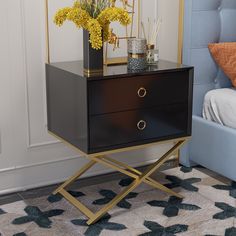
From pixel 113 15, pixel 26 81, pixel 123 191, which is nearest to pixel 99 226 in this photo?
pixel 123 191

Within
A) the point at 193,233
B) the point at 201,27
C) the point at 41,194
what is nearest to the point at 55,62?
the point at 41,194

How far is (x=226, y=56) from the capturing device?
2.88 m

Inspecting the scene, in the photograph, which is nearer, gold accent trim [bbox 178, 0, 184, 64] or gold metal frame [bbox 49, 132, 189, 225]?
gold metal frame [bbox 49, 132, 189, 225]

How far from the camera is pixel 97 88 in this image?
2166 millimetres

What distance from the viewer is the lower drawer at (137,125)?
86.9 inches

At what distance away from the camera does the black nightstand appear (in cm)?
219

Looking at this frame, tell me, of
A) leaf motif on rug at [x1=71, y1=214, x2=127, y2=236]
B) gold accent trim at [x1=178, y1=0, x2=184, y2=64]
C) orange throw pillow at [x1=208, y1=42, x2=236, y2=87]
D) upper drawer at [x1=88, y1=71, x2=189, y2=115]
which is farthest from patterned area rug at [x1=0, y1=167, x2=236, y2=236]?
gold accent trim at [x1=178, y1=0, x2=184, y2=64]

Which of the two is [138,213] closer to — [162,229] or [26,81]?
[162,229]

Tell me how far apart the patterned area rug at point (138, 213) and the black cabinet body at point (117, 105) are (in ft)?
1.18

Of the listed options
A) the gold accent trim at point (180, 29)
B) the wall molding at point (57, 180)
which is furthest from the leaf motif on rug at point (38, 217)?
the gold accent trim at point (180, 29)

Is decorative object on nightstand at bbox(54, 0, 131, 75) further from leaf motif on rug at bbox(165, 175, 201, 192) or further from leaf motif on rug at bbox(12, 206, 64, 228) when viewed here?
leaf motif on rug at bbox(165, 175, 201, 192)

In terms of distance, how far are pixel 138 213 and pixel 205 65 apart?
107 centimetres

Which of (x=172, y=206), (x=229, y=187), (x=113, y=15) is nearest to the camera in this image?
(x=113, y=15)

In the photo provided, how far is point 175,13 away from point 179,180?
3.38ft
